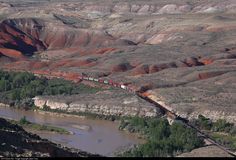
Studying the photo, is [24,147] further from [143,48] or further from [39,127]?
[143,48]

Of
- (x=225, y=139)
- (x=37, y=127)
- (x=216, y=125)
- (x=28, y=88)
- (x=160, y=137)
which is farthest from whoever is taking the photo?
(x=28, y=88)

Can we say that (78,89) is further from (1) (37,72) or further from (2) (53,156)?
(2) (53,156)

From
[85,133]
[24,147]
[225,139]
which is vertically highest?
[24,147]

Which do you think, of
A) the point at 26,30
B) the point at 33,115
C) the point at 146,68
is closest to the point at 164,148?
the point at 33,115

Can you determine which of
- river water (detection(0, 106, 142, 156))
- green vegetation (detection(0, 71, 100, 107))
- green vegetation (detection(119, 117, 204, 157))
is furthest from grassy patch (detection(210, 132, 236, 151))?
Result: green vegetation (detection(0, 71, 100, 107))

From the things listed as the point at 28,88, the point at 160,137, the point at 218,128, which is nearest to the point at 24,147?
the point at 160,137

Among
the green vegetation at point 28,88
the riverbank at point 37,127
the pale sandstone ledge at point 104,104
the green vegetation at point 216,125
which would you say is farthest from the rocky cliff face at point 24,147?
the green vegetation at point 28,88

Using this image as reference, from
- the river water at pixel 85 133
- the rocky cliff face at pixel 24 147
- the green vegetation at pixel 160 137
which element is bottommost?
the river water at pixel 85 133

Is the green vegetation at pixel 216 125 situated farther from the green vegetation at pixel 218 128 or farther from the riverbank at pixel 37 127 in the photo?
the riverbank at pixel 37 127
